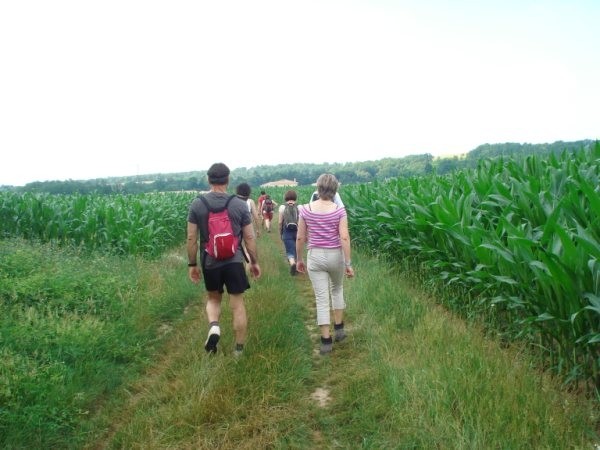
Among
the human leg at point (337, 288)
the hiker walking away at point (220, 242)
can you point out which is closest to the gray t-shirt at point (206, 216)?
the hiker walking away at point (220, 242)

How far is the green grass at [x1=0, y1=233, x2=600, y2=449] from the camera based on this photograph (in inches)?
116

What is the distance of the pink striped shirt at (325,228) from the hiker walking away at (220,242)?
72cm

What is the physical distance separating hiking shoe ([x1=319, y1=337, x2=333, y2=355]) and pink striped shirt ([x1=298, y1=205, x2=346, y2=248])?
1037mm

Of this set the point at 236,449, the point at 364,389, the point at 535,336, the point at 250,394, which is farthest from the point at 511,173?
the point at 236,449

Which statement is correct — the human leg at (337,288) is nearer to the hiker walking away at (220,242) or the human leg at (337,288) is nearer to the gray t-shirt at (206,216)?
the hiker walking away at (220,242)

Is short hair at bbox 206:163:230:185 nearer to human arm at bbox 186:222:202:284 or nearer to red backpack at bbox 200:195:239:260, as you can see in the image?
red backpack at bbox 200:195:239:260

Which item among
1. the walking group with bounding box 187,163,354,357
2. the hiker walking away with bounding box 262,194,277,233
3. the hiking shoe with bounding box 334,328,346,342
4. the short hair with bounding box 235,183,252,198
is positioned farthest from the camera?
the hiker walking away with bounding box 262,194,277,233

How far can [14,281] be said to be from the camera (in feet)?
20.4

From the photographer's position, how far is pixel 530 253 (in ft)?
12.0

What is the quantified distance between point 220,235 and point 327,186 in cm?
129

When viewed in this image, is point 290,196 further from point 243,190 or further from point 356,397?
point 356,397

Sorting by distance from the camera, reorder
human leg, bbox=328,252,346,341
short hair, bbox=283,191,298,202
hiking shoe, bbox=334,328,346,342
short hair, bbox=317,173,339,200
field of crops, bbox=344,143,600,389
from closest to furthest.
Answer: field of crops, bbox=344,143,600,389
short hair, bbox=317,173,339,200
human leg, bbox=328,252,346,341
hiking shoe, bbox=334,328,346,342
short hair, bbox=283,191,298,202

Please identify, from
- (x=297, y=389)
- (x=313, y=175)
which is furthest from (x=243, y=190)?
(x=313, y=175)

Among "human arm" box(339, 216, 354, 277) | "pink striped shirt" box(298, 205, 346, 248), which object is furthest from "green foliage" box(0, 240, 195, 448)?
"human arm" box(339, 216, 354, 277)
